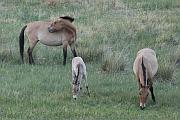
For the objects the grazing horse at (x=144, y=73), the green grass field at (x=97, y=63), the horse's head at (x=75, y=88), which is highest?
the grazing horse at (x=144, y=73)

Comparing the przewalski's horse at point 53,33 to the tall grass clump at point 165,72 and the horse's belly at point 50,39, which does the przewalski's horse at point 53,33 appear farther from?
the tall grass clump at point 165,72

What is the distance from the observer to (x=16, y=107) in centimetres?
1027

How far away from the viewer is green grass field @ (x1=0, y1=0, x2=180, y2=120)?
33.9 feet

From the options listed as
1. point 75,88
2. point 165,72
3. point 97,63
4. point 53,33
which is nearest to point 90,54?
point 97,63

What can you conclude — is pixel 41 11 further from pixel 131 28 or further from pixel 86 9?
pixel 131 28

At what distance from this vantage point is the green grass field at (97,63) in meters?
10.3

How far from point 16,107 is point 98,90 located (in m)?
2.31

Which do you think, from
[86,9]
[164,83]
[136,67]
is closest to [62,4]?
[86,9]

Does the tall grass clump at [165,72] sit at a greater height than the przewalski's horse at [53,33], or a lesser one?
lesser

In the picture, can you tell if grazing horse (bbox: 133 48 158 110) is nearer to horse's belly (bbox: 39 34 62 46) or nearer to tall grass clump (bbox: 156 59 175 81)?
tall grass clump (bbox: 156 59 175 81)

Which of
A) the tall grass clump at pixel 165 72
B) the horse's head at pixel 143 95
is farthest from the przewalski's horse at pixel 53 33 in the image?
the horse's head at pixel 143 95

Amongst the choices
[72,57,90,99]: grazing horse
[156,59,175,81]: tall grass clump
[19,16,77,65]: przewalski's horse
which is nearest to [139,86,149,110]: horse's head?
[72,57,90,99]: grazing horse

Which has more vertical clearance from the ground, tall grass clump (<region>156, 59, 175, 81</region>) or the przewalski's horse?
the przewalski's horse

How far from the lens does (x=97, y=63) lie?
1520 cm
